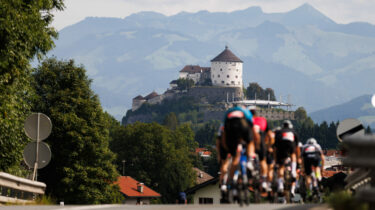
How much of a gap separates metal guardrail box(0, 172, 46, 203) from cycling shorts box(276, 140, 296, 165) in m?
6.29

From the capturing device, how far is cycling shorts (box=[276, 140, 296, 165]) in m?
16.9

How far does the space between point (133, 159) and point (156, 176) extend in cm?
479

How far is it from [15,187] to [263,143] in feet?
24.3

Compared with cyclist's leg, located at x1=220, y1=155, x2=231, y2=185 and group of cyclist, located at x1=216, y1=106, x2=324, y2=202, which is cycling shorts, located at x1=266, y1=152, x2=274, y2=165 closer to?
group of cyclist, located at x1=216, y1=106, x2=324, y2=202

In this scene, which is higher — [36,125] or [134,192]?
[134,192]

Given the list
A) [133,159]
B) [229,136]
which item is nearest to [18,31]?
[229,136]

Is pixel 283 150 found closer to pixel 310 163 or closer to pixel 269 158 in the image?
pixel 269 158

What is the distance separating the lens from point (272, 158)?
16.1 m

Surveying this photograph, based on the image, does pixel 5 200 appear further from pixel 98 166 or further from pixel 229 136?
pixel 98 166

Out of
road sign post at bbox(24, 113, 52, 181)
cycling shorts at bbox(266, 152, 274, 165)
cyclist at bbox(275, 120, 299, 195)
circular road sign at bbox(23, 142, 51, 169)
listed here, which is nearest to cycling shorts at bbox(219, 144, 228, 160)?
cycling shorts at bbox(266, 152, 274, 165)

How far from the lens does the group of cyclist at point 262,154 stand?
1323cm

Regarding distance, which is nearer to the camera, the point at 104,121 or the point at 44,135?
the point at 44,135

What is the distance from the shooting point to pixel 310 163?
18469 millimetres

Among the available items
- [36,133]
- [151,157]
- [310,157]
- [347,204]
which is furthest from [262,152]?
[151,157]
